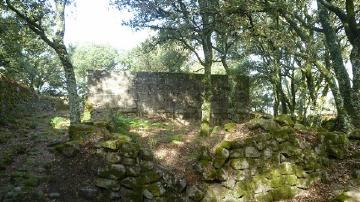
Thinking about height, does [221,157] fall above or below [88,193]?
above

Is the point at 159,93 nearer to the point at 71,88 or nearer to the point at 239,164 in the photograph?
the point at 71,88

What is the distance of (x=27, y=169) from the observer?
37.1ft

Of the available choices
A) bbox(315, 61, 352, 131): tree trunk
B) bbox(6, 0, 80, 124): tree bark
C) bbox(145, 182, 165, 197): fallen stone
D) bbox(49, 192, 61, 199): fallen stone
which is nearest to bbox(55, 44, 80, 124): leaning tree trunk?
bbox(6, 0, 80, 124): tree bark

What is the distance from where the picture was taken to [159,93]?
67.5 ft

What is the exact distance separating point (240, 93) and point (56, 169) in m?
13.0

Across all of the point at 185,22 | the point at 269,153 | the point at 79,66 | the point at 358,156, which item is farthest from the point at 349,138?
the point at 79,66

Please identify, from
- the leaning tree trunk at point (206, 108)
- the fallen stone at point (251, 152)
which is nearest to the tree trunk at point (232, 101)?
the leaning tree trunk at point (206, 108)

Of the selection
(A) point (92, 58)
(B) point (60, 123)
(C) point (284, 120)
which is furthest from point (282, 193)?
(A) point (92, 58)

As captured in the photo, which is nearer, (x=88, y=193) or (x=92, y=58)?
(x=88, y=193)

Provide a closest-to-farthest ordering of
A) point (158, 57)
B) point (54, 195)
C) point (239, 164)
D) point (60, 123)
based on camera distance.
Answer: point (54, 195) → point (239, 164) → point (60, 123) → point (158, 57)

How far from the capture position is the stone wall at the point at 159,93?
19.9 m

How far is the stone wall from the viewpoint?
1991cm

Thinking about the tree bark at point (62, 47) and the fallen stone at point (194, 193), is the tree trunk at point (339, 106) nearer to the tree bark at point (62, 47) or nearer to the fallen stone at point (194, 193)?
the fallen stone at point (194, 193)

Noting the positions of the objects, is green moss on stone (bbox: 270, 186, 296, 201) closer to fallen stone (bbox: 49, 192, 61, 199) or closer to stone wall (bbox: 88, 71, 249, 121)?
fallen stone (bbox: 49, 192, 61, 199)
